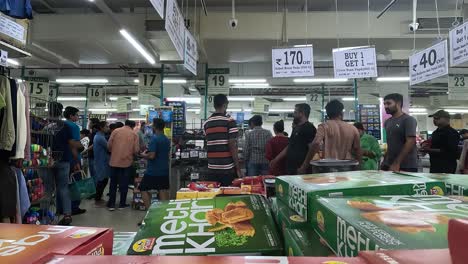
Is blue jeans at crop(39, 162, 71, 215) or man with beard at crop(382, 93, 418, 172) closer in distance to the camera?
man with beard at crop(382, 93, 418, 172)

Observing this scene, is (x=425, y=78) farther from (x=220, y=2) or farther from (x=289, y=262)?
(x=289, y=262)

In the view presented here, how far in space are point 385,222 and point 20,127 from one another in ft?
11.4

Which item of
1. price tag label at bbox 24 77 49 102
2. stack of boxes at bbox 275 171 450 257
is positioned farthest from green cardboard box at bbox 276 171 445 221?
price tag label at bbox 24 77 49 102

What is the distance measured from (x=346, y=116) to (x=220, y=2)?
16.4 meters

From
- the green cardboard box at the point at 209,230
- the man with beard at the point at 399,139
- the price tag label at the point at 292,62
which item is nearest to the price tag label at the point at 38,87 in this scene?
the price tag label at the point at 292,62

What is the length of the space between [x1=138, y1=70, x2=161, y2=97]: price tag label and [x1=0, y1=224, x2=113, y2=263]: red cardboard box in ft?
31.9

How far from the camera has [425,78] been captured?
5.67 meters

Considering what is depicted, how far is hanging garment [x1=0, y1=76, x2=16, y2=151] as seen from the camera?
288cm

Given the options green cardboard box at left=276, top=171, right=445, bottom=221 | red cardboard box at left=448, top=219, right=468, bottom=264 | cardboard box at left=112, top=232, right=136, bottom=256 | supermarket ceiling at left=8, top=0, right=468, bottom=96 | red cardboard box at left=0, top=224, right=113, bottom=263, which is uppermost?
supermarket ceiling at left=8, top=0, right=468, bottom=96

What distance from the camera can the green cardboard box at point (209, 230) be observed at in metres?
0.77

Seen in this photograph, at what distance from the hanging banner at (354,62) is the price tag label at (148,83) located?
583cm

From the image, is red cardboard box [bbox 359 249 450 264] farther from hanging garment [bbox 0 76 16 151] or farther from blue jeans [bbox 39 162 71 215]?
blue jeans [bbox 39 162 71 215]

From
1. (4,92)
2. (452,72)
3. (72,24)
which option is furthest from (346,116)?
(4,92)

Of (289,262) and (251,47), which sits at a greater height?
(251,47)
